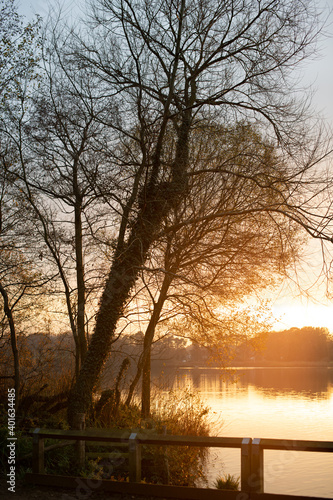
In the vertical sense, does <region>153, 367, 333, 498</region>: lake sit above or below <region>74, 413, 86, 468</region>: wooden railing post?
below

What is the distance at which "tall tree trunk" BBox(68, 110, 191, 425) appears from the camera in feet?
35.1

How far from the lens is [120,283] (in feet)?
36.2

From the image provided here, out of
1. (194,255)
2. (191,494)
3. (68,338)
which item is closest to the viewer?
(191,494)

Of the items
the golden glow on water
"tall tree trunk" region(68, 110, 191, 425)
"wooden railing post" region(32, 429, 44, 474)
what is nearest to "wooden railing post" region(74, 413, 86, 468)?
"wooden railing post" region(32, 429, 44, 474)

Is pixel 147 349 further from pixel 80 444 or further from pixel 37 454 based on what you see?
pixel 37 454

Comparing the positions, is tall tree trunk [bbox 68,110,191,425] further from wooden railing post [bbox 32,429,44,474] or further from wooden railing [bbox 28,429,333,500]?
wooden railing [bbox 28,429,333,500]

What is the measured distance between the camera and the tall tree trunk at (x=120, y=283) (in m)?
10.7

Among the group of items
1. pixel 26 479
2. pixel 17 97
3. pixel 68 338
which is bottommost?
pixel 26 479

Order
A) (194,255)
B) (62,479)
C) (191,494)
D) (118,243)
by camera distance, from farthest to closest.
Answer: (194,255) → (118,243) → (62,479) → (191,494)

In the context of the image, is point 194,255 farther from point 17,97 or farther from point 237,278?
point 17,97

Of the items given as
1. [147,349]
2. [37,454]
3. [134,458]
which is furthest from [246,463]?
[147,349]

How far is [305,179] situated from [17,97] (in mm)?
6830

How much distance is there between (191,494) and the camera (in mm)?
5785

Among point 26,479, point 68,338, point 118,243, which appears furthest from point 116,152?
point 26,479
